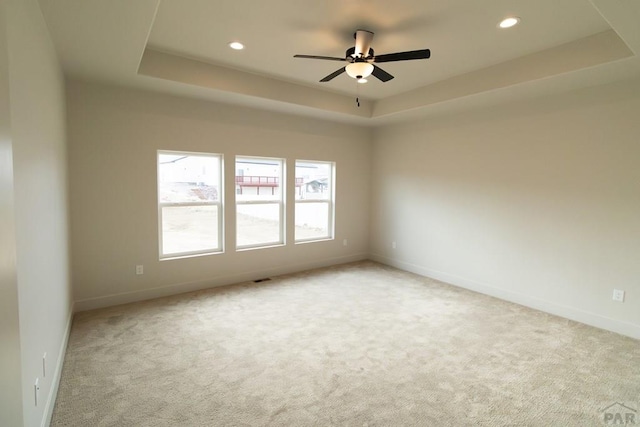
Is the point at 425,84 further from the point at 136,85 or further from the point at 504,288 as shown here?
the point at 136,85

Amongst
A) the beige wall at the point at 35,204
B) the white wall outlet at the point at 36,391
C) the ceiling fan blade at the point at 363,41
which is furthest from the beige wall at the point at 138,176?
the ceiling fan blade at the point at 363,41

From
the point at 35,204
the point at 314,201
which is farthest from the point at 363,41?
the point at 314,201

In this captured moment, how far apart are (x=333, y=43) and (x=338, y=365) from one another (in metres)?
3.00

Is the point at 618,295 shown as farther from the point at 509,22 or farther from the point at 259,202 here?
the point at 259,202

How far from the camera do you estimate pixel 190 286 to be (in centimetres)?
440

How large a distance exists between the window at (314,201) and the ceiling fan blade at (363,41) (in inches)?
106

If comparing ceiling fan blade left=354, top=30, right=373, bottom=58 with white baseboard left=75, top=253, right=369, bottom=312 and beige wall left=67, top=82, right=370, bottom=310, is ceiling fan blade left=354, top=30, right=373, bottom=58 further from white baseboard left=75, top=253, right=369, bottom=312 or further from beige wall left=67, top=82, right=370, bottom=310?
white baseboard left=75, top=253, right=369, bottom=312

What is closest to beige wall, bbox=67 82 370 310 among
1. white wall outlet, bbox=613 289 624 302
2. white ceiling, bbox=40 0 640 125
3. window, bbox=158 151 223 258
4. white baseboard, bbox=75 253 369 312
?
white baseboard, bbox=75 253 369 312

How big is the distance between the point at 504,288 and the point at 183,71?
4870mm

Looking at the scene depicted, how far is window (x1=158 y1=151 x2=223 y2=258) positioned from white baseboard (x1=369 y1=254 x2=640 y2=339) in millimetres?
3368

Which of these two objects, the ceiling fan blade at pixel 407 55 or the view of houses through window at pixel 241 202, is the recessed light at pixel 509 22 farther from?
the view of houses through window at pixel 241 202

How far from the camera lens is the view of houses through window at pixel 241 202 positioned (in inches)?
171

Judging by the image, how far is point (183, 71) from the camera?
357cm

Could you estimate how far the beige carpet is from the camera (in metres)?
2.12
